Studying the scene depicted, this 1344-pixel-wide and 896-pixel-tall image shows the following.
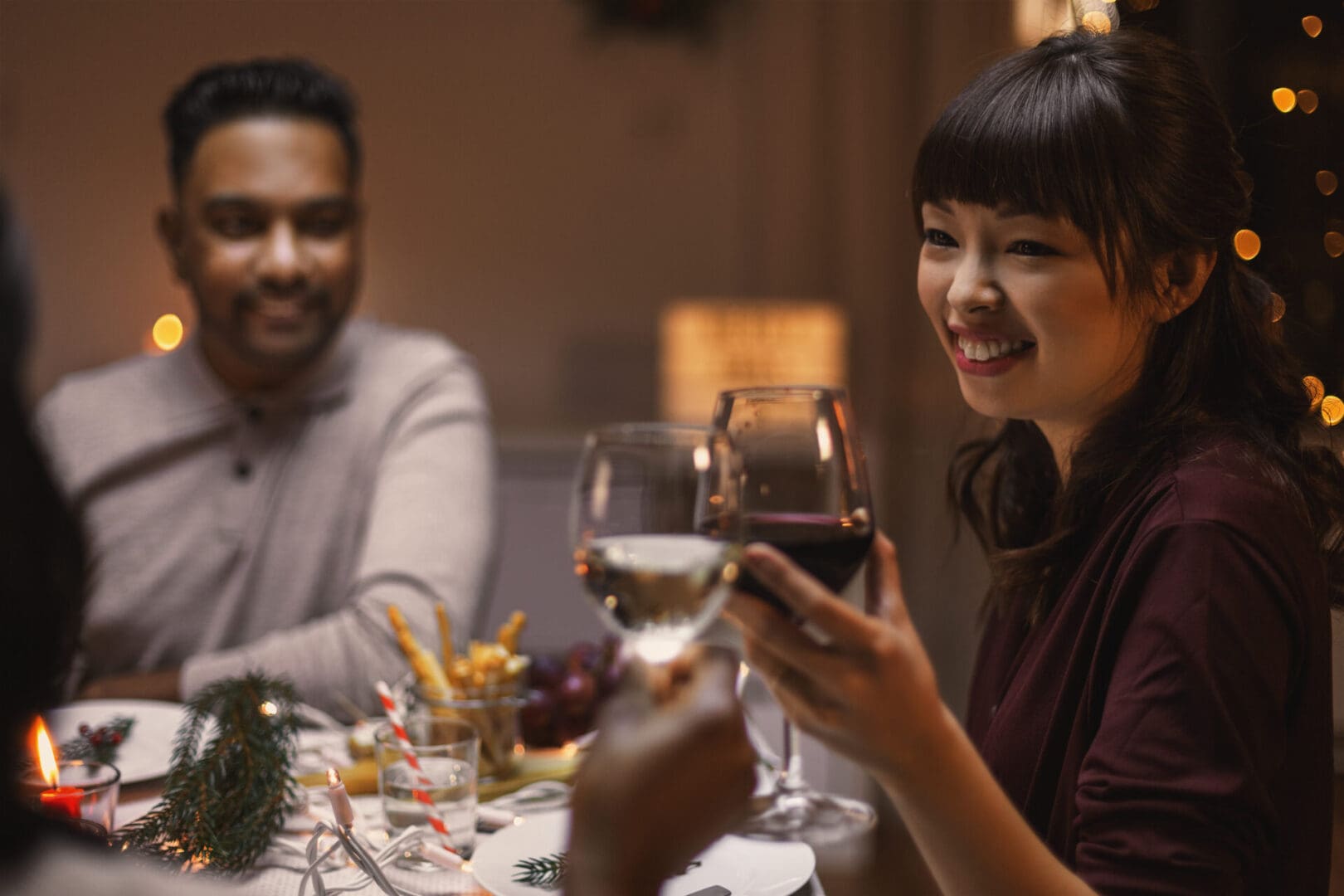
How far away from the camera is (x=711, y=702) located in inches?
23.6

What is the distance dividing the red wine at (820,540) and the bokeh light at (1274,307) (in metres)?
0.59

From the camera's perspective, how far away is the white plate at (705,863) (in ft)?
2.92

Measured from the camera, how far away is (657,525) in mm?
609

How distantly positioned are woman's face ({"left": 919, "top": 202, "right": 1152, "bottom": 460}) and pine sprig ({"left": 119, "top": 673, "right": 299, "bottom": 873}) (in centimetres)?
73

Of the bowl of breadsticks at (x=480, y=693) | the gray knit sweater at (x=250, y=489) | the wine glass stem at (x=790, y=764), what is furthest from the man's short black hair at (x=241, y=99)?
the wine glass stem at (x=790, y=764)

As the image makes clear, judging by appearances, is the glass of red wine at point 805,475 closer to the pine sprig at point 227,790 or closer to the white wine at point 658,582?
the white wine at point 658,582

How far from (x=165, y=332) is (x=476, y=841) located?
11.4 ft

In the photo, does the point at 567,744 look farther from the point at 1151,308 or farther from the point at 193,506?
the point at 193,506

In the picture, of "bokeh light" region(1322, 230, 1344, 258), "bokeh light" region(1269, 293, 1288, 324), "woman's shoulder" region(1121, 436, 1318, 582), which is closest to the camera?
"woman's shoulder" region(1121, 436, 1318, 582)

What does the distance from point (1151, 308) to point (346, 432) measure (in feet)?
5.06

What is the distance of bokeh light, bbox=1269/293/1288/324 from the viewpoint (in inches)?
42.9

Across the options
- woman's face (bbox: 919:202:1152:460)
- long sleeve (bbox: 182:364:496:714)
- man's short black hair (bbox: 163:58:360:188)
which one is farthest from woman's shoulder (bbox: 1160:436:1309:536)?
man's short black hair (bbox: 163:58:360:188)

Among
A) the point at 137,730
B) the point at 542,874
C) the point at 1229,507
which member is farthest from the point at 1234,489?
the point at 137,730

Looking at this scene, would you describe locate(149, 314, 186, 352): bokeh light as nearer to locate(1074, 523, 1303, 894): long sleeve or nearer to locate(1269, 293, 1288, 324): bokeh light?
locate(1269, 293, 1288, 324): bokeh light
